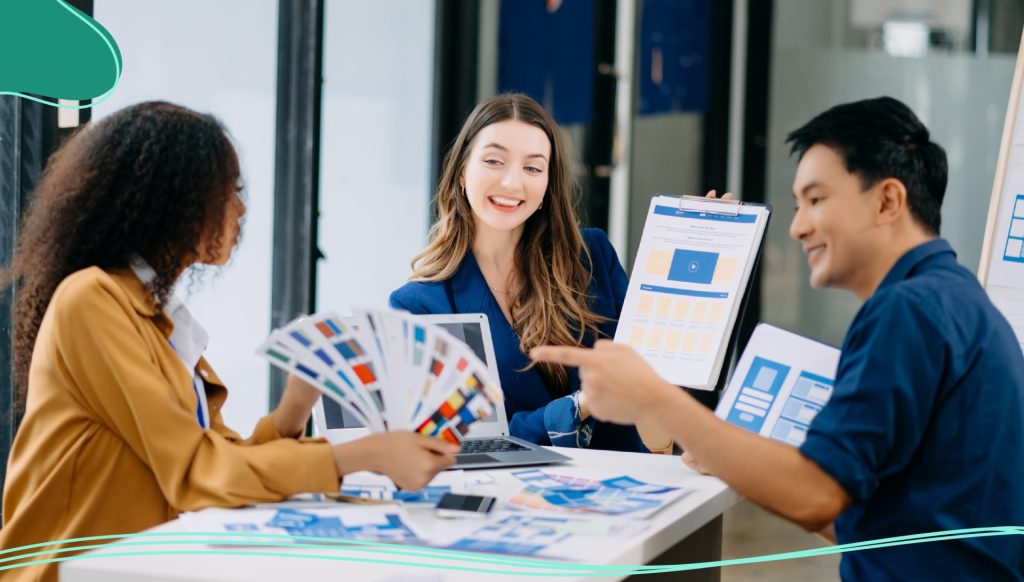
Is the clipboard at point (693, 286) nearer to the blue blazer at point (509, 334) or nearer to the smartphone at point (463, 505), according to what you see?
the blue blazer at point (509, 334)

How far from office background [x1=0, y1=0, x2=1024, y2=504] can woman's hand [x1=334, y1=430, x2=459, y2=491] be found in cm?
58

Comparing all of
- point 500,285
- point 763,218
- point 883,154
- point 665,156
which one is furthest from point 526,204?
point 665,156

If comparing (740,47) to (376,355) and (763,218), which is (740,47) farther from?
(376,355)

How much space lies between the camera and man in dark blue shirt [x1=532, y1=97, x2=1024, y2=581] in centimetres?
165

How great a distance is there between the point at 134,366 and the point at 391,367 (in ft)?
1.18

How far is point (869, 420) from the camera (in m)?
1.64

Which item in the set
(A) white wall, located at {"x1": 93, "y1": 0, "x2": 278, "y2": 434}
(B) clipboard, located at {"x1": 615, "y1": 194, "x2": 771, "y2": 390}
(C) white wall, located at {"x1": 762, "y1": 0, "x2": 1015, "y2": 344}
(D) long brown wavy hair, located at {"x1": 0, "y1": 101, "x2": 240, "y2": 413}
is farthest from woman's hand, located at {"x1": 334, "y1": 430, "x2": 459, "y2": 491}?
(C) white wall, located at {"x1": 762, "y1": 0, "x2": 1015, "y2": 344}

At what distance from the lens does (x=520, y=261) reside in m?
2.87

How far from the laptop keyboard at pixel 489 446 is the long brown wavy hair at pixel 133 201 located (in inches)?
25.6

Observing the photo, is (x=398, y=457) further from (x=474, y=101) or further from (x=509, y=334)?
(x=474, y=101)

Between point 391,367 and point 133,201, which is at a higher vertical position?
point 133,201

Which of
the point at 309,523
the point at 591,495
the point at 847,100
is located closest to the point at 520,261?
the point at 591,495

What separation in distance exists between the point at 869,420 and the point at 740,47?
17.8 ft

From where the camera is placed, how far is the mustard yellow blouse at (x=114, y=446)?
169 centimetres
